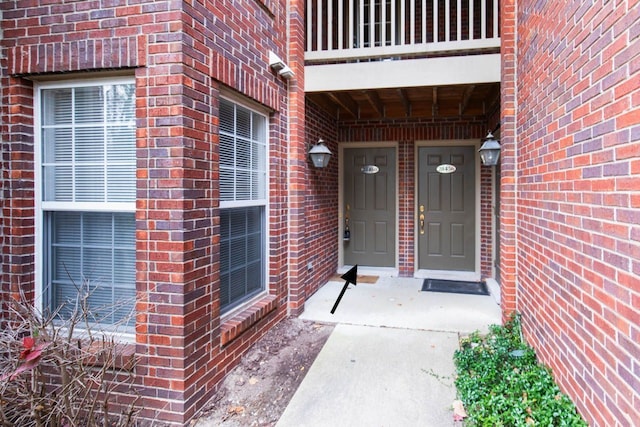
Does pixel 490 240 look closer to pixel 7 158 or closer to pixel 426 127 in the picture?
pixel 426 127

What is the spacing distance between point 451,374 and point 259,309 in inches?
65.1

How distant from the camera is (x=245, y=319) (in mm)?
3281

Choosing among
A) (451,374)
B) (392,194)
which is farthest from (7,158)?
(392,194)

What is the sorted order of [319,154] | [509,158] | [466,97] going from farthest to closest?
[466,97], [319,154], [509,158]

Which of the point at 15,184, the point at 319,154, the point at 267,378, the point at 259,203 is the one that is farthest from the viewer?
the point at 319,154

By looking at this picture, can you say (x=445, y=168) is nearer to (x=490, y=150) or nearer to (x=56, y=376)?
(x=490, y=150)

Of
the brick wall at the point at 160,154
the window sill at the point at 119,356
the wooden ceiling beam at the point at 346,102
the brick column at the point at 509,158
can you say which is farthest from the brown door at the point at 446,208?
the window sill at the point at 119,356

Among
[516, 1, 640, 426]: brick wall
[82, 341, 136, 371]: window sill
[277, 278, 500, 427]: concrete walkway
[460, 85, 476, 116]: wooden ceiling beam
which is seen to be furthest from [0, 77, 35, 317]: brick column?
[460, 85, 476, 116]: wooden ceiling beam

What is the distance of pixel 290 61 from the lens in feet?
14.1

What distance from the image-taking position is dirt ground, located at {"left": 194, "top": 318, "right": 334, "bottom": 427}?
8.62 ft

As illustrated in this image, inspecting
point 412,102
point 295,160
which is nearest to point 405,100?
point 412,102

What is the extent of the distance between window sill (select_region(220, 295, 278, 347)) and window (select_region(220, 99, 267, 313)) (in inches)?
3.9

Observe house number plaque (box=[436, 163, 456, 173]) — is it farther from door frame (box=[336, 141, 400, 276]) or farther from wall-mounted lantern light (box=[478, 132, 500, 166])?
wall-mounted lantern light (box=[478, 132, 500, 166])

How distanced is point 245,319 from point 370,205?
376cm
